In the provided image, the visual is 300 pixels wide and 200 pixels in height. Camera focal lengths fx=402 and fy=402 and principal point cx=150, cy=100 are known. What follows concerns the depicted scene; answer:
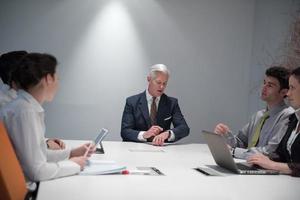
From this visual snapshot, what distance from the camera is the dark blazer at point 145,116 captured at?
164 inches

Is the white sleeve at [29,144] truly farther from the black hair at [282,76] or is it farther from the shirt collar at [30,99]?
the black hair at [282,76]

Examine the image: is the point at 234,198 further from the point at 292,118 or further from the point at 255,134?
the point at 255,134

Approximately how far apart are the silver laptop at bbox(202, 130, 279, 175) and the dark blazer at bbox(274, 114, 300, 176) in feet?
0.39

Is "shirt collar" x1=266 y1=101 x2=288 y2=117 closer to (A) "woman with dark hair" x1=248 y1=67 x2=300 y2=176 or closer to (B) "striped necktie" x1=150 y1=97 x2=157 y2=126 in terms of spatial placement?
(A) "woman with dark hair" x1=248 y1=67 x2=300 y2=176

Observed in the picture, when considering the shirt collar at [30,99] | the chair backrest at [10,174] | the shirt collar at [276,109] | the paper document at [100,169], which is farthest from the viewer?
the shirt collar at [276,109]

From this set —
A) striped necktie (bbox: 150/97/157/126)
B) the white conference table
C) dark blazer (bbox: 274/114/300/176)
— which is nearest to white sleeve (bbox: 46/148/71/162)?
the white conference table

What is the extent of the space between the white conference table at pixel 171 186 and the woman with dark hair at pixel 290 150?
0.08 meters

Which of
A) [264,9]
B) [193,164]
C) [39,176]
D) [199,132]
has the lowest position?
[199,132]

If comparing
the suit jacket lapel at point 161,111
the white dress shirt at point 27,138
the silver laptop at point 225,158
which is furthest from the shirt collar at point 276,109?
the white dress shirt at point 27,138

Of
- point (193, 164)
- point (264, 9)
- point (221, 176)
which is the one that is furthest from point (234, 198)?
point (264, 9)

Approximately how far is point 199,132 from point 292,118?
2433 mm

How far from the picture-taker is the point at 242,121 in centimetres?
539

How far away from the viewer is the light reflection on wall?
16.5 feet

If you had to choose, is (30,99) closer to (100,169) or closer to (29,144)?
(29,144)
